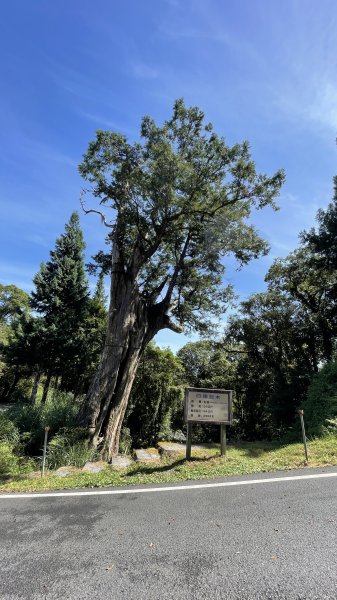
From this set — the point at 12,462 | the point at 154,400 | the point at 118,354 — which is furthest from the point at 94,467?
the point at 154,400

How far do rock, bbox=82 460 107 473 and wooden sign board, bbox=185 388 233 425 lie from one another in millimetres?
2243

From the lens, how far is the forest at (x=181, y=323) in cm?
991

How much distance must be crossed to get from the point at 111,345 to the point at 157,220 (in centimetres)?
455

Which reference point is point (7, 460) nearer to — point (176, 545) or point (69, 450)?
point (69, 450)

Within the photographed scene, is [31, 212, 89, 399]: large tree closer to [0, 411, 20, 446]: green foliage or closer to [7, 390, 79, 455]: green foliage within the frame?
[7, 390, 79, 455]: green foliage

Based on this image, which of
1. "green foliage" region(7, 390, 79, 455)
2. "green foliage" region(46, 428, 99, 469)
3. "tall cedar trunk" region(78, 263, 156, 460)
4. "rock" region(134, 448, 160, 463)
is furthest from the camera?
"tall cedar trunk" region(78, 263, 156, 460)

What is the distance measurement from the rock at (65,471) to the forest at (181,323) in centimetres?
56

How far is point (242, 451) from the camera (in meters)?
8.37

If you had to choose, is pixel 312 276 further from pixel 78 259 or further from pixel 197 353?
pixel 78 259

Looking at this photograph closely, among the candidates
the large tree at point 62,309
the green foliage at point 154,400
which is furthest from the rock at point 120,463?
the large tree at point 62,309

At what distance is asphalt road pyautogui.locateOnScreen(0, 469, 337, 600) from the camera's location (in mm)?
2588

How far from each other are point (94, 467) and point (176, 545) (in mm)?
4803

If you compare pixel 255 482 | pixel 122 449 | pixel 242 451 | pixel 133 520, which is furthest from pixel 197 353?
pixel 133 520

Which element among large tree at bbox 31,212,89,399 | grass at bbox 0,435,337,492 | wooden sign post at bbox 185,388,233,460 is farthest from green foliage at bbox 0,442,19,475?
large tree at bbox 31,212,89,399
